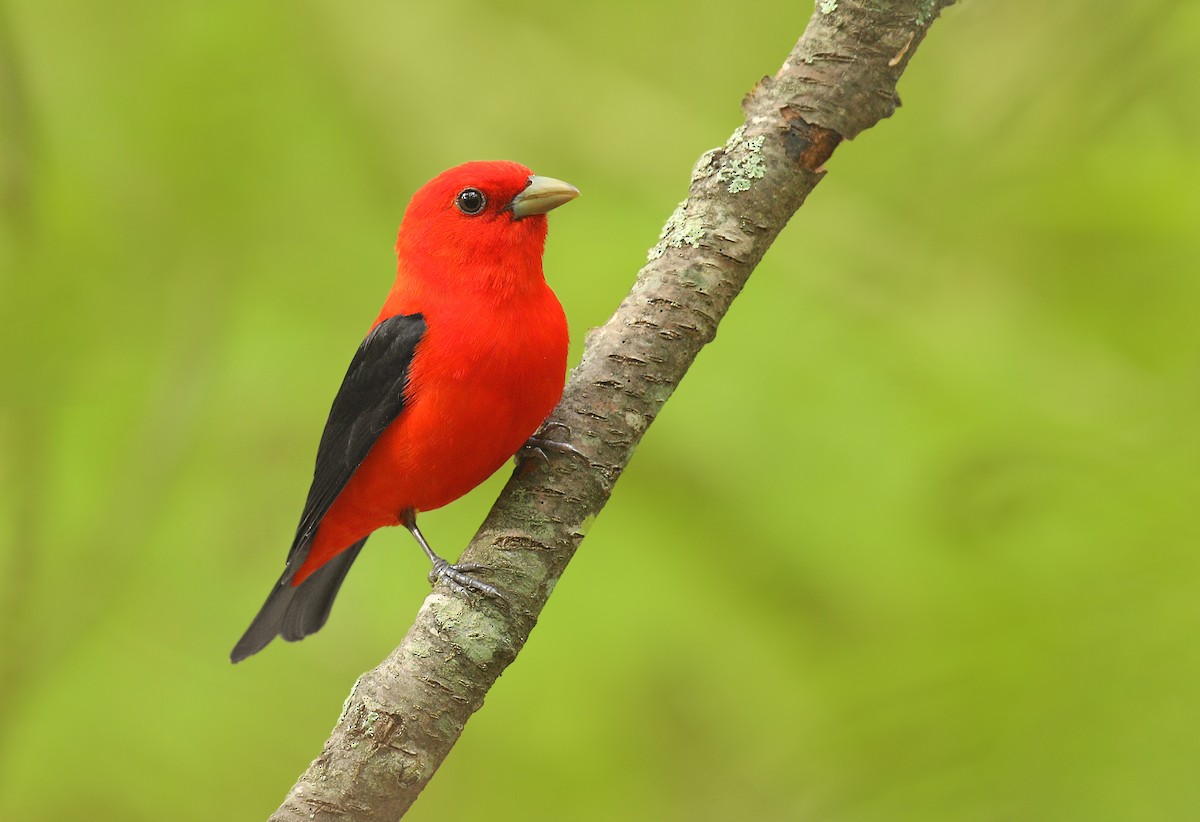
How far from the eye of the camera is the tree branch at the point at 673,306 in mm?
2996

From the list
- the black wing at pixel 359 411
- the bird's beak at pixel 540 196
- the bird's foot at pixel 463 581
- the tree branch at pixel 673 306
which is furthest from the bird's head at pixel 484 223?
the bird's foot at pixel 463 581

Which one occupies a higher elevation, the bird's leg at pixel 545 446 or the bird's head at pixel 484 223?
the bird's head at pixel 484 223

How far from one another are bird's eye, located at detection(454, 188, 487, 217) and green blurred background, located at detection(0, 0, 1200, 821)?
0.48 m

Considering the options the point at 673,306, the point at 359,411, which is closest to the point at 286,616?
the point at 359,411

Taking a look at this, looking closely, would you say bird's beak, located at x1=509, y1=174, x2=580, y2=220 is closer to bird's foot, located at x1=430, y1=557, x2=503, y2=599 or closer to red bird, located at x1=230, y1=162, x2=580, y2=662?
red bird, located at x1=230, y1=162, x2=580, y2=662

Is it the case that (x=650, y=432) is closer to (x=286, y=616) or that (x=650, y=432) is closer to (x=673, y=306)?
(x=673, y=306)

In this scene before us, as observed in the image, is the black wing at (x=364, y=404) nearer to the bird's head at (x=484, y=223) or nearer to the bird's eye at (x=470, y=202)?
the bird's head at (x=484, y=223)

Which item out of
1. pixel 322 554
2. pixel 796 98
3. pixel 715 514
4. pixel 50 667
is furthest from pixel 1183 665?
pixel 50 667

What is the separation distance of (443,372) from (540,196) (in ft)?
2.30

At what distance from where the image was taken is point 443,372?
371 cm

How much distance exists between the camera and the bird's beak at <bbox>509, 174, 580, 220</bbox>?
3814 mm

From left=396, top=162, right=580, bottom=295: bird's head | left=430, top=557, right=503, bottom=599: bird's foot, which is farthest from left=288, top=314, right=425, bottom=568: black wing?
left=430, top=557, right=503, bottom=599: bird's foot

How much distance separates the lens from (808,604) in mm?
3805

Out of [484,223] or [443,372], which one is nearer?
[443,372]
